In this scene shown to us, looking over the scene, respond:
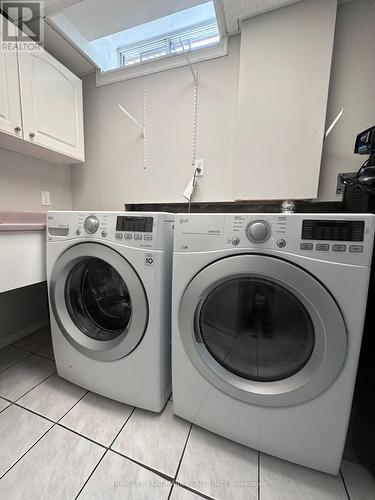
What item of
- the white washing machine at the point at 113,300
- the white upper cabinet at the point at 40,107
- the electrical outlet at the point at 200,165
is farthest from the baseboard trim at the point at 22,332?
the electrical outlet at the point at 200,165

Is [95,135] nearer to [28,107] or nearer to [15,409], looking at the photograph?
[28,107]

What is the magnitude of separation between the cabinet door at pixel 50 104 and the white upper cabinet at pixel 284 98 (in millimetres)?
1167

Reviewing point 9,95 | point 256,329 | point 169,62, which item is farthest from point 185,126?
point 256,329

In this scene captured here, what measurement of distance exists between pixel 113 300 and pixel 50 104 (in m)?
1.33

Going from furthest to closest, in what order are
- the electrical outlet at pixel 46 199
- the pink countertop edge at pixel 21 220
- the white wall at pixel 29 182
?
the electrical outlet at pixel 46 199 < the white wall at pixel 29 182 < the pink countertop edge at pixel 21 220

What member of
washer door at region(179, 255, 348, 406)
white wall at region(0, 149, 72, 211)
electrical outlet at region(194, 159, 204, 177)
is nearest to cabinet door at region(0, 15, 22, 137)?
white wall at region(0, 149, 72, 211)

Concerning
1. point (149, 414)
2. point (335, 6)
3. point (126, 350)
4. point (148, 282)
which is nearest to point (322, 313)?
point (148, 282)

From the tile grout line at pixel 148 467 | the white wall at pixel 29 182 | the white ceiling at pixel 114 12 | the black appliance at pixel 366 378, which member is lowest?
the tile grout line at pixel 148 467

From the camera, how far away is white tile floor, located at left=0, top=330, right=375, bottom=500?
68 cm

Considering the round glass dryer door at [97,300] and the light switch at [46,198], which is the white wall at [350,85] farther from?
the light switch at [46,198]

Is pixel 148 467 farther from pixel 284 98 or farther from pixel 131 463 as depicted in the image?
pixel 284 98

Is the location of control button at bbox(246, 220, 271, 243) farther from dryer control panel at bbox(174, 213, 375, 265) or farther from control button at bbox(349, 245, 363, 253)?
control button at bbox(349, 245, 363, 253)

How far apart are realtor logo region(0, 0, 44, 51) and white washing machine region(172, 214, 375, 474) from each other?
1395 millimetres

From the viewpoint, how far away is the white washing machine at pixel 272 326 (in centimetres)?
59
